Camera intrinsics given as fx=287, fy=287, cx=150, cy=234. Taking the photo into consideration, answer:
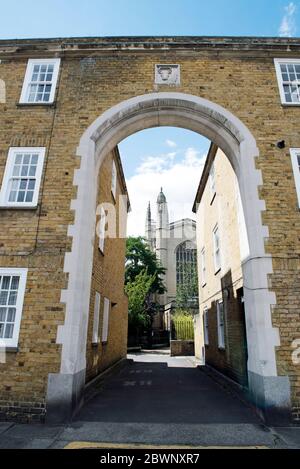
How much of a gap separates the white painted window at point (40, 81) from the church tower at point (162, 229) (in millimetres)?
43339

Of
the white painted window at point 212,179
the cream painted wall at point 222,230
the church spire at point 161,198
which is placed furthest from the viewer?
the church spire at point 161,198

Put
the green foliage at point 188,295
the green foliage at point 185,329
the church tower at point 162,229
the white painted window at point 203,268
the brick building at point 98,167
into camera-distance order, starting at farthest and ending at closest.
→ the church tower at point 162,229, the green foliage at point 188,295, the green foliage at point 185,329, the white painted window at point 203,268, the brick building at point 98,167

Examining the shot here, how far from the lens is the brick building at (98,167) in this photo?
6207 millimetres

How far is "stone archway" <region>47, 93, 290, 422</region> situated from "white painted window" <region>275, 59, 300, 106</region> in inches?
70.2

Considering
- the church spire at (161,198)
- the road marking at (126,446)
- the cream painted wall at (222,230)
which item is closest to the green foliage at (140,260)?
the church spire at (161,198)

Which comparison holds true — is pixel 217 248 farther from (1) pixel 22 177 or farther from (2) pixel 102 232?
(1) pixel 22 177

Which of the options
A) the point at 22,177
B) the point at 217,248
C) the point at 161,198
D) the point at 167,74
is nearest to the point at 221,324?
the point at 217,248

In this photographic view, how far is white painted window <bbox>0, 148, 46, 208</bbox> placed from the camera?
7.45 meters

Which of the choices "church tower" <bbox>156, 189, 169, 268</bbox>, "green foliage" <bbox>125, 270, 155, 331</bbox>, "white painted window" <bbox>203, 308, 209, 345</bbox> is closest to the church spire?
"church tower" <bbox>156, 189, 169, 268</bbox>

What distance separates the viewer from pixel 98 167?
841 cm

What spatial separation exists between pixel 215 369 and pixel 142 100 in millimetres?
11093

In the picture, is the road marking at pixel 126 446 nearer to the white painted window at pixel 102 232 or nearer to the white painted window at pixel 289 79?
the white painted window at pixel 102 232

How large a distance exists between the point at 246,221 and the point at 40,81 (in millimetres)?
7469

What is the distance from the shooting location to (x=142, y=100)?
846 centimetres
